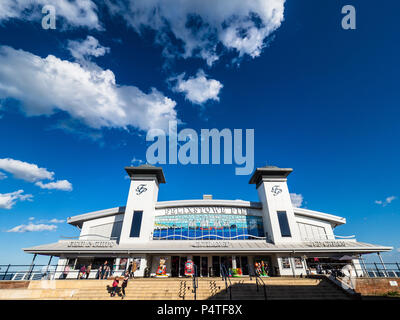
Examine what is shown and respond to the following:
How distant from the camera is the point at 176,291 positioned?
503 inches

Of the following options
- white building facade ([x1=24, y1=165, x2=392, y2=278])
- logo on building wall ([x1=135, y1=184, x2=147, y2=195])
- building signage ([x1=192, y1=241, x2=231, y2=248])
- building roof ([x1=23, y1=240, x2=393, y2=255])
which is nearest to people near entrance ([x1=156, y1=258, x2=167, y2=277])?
white building facade ([x1=24, y1=165, x2=392, y2=278])

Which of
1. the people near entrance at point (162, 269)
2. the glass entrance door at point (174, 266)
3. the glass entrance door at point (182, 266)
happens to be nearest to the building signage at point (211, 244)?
the glass entrance door at point (182, 266)

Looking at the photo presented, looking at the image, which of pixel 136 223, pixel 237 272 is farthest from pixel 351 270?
pixel 136 223

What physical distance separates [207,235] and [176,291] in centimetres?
951

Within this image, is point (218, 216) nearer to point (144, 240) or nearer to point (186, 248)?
point (186, 248)

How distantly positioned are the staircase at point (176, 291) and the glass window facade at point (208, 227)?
777 centimetres

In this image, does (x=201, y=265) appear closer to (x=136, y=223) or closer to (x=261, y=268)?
(x=261, y=268)

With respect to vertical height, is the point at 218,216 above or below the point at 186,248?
above

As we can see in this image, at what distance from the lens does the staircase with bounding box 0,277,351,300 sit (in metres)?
12.3

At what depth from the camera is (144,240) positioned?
20.3 metres

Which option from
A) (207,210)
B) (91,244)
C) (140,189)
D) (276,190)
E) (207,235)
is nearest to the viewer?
(91,244)
